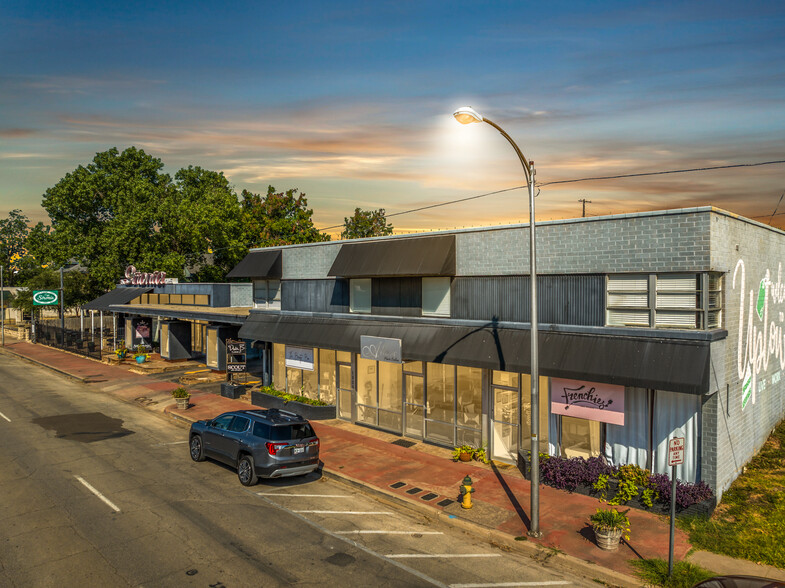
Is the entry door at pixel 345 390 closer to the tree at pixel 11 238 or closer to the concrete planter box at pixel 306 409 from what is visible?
the concrete planter box at pixel 306 409

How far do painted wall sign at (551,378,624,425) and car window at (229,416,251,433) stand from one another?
30.9 feet

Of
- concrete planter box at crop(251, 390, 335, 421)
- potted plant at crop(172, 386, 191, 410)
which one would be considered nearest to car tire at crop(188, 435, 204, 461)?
concrete planter box at crop(251, 390, 335, 421)

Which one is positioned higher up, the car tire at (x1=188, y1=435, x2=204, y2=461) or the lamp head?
the lamp head

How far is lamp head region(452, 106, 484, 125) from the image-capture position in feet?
39.6

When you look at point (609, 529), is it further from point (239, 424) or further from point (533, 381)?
point (239, 424)

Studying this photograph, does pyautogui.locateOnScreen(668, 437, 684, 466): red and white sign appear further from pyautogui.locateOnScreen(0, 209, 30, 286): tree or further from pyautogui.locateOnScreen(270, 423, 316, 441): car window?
pyautogui.locateOnScreen(0, 209, 30, 286): tree

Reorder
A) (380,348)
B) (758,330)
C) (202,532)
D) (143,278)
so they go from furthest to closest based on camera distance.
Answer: (143,278), (380,348), (758,330), (202,532)

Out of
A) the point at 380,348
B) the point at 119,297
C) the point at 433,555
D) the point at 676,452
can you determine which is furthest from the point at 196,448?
the point at 119,297

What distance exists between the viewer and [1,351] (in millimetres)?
53000

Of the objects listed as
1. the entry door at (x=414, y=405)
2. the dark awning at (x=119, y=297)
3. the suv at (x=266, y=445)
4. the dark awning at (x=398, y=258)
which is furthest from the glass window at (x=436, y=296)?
the dark awning at (x=119, y=297)

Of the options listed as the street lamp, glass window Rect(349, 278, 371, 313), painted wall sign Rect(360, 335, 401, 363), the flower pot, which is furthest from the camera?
glass window Rect(349, 278, 371, 313)

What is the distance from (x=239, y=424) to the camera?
17.5m

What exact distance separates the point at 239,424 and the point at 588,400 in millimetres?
10615

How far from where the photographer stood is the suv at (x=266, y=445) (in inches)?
637
